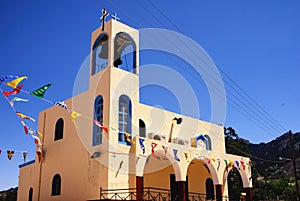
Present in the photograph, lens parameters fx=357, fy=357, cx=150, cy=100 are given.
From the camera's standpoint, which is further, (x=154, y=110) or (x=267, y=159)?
(x=267, y=159)

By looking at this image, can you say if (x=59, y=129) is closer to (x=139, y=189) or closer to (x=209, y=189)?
(x=139, y=189)

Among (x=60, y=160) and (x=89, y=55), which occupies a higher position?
(x=89, y=55)

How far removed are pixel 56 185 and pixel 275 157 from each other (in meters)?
46.3

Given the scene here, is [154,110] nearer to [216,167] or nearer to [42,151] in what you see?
[216,167]

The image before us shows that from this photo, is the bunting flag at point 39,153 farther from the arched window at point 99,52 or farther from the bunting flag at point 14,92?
the bunting flag at point 14,92

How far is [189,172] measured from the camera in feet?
70.0

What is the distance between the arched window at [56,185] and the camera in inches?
708

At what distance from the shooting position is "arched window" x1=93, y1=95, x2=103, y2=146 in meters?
16.5

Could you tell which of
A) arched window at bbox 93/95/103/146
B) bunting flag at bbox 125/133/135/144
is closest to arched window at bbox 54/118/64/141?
arched window at bbox 93/95/103/146

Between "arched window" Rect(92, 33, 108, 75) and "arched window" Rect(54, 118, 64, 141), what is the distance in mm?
3436

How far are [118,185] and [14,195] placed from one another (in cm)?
1753

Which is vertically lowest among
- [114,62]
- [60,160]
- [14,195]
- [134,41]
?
[14,195]

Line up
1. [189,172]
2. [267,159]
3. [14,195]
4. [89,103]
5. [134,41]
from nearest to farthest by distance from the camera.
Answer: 1. [89,103]
2. [134,41]
3. [189,172]
4. [14,195]
5. [267,159]

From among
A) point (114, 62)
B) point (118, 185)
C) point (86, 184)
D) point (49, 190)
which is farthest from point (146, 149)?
point (49, 190)
